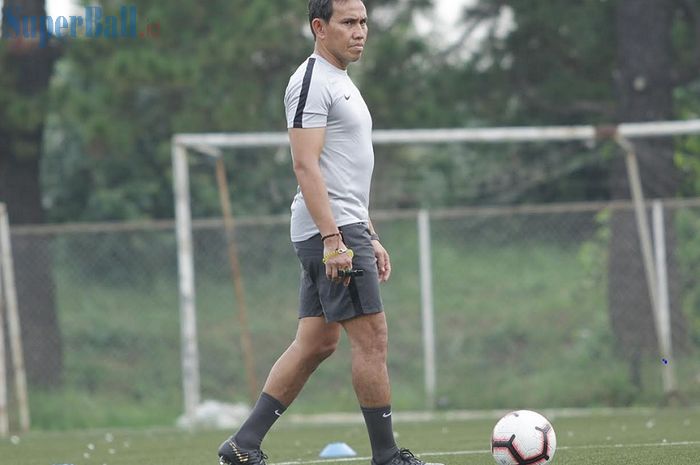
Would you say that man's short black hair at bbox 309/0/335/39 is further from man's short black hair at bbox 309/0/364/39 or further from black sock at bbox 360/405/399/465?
black sock at bbox 360/405/399/465

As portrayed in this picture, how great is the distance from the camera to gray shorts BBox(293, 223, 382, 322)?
5.33m

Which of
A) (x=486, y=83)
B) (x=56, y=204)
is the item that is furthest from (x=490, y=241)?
(x=56, y=204)

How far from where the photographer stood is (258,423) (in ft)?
18.1

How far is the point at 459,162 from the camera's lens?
1945cm

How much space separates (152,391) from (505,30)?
5.55 metres

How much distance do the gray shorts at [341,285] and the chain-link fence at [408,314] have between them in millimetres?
5726

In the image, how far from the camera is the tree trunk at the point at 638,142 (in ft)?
40.4

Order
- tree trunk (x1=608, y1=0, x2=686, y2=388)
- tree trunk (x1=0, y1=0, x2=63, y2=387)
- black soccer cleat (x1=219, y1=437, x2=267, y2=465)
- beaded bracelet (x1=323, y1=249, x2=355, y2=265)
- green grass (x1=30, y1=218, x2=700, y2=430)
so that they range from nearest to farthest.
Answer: beaded bracelet (x1=323, y1=249, x2=355, y2=265), black soccer cleat (x1=219, y1=437, x2=267, y2=465), green grass (x1=30, y1=218, x2=700, y2=430), tree trunk (x1=608, y1=0, x2=686, y2=388), tree trunk (x1=0, y1=0, x2=63, y2=387)

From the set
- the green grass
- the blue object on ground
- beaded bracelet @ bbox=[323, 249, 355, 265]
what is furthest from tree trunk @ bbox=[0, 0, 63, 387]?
beaded bracelet @ bbox=[323, 249, 355, 265]

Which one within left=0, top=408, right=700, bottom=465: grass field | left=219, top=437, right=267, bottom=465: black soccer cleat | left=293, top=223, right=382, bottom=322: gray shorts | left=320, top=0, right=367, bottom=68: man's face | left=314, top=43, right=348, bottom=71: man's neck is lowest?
left=0, top=408, right=700, bottom=465: grass field

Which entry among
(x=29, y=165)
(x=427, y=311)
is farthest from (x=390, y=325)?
(x=29, y=165)

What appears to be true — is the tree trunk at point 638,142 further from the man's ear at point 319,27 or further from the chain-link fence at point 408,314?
the man's ear at point 319,27

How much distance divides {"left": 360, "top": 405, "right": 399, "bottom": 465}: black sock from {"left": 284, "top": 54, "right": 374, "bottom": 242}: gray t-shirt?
2.63 feet

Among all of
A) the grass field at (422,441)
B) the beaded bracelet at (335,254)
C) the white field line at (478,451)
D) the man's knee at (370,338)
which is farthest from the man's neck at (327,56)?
the white field line at (478,451)
